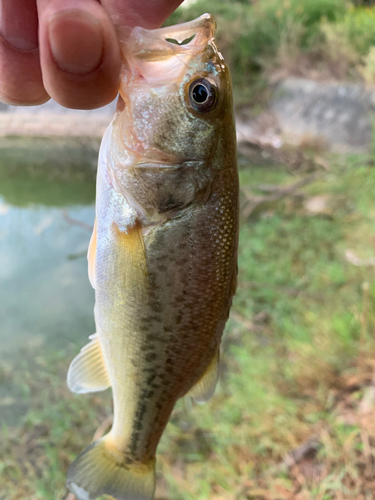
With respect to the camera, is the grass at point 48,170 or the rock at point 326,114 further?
the rock at point 326,114

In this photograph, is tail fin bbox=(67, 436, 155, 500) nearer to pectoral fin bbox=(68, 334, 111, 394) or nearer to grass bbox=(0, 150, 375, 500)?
pectoral fin bbox=(68, 334, 111, 394)

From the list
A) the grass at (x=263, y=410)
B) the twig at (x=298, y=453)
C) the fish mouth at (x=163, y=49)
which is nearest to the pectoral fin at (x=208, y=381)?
the fish mouth at (x=163, y=49)

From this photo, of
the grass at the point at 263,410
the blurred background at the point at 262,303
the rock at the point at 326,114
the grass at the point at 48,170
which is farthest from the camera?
the rock at the point at 326,114

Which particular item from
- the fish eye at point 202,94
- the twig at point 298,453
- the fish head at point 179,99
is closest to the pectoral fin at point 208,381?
the fish head at point 179,99

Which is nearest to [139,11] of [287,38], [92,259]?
[92,259]

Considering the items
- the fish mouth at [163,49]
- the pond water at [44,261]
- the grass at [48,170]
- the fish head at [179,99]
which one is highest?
the fish mouth at [163,49]

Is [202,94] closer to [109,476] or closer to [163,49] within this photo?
[163,49]

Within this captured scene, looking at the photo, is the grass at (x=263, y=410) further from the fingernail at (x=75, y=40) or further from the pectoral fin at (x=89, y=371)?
the fingernail at (x=75, y=40)

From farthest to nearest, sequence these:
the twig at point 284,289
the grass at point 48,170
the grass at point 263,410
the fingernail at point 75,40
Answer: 1. the grass at point 48,170
2. the twig at point 284,289
3. the grass at point 263,410
4. the fingernail at point 75,40

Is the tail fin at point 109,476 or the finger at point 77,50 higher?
the finger at point 77,50
